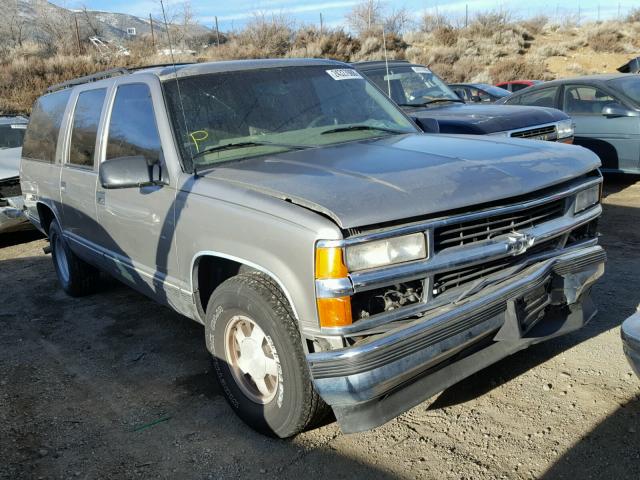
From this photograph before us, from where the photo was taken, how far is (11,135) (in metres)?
9.41

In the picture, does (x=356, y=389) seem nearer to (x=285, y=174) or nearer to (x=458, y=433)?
(x=458, y=433)

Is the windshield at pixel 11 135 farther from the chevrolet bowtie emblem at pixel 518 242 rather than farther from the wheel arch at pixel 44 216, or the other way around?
the chevrolet bowtie emblem at pixel 518 242

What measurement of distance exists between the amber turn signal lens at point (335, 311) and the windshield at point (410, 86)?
18.8ft

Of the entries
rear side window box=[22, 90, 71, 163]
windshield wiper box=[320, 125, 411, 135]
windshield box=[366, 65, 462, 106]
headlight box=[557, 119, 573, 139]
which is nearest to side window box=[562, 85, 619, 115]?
headlight box=[557, 119, 573, 139]

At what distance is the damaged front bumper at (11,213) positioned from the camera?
7.78 metres

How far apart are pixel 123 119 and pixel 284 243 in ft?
6.80

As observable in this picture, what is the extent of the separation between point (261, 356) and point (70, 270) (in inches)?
129

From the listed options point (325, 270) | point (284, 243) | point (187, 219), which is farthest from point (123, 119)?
point (325, 270)

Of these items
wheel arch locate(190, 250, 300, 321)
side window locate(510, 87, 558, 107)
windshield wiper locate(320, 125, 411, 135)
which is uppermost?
windshield wiper locate(320, 125, 411, 135)

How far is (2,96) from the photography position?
19.6 meters

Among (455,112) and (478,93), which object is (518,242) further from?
(478,93)

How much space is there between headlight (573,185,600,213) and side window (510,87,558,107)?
621 centimetres

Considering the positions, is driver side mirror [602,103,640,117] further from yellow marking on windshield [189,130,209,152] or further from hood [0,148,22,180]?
hood [0,148,22,180]

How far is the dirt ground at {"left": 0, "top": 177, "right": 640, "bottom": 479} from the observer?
2869mm
